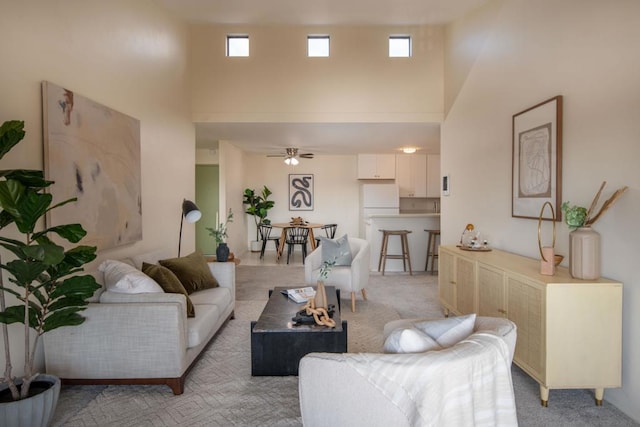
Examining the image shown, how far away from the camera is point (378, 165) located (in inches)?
329

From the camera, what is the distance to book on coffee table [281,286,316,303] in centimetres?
308

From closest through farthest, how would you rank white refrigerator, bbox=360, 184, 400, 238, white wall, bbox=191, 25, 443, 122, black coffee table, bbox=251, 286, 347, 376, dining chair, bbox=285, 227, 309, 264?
black coffee table, bbox=251, 286, 347, 376 < white wall, bbox=191, 25, 443, 122 < dining chair, bbox=285, 227, 309, 264 < white refrigerator, bbox=360, 184, 400, 238

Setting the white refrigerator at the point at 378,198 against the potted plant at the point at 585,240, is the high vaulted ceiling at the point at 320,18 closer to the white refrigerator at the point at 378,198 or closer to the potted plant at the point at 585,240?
the white refrigerator at the point at 378,198

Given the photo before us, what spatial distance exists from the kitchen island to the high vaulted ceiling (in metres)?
1.40

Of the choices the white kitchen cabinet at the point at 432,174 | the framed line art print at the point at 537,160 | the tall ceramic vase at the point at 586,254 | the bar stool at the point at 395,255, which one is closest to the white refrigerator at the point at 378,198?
the white kitchen cabinet at the point at 432,174

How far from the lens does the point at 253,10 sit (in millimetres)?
4398

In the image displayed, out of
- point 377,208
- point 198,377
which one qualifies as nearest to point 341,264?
point 198,377

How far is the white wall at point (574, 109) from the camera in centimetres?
210

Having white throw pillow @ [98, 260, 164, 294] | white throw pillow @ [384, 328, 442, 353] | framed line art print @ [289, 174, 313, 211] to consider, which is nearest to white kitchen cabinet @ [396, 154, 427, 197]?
framed line art print @ [289, 174, 313, 211]

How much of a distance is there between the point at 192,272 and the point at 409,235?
399 centimetres

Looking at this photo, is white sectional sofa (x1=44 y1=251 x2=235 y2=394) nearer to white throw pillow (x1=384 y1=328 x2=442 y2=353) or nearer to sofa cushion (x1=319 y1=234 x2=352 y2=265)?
white throw pillow (x1=384 y1=328 x2=442 y2=353)

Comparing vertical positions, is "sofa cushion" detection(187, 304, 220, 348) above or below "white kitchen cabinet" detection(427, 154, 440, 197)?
below

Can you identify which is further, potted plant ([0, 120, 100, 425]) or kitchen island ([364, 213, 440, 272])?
kitchen island ([364, 213, 440, 272])

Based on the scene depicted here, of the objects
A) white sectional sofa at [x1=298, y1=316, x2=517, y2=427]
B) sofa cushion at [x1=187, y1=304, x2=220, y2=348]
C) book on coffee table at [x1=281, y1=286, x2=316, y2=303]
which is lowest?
sofa cushion at [x1=187, y1=304, x2=220, y2=348]
